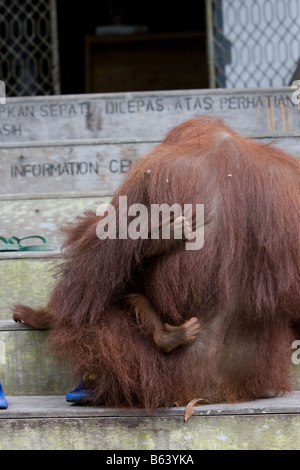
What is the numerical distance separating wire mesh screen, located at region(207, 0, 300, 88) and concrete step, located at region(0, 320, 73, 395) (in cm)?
276

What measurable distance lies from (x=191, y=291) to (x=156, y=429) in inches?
12.4

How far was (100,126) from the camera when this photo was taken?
12.2 feet

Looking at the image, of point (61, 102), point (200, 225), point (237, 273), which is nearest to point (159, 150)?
point (200, 225)

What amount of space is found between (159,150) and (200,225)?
221 millimetres

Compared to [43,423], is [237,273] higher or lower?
higher

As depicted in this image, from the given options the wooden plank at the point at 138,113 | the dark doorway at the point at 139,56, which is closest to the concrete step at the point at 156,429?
the wooden plank at the point at 138,113

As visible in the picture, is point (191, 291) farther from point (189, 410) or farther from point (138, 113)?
point (138, 113)

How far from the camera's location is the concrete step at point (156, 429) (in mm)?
1729

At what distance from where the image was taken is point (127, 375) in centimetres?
179

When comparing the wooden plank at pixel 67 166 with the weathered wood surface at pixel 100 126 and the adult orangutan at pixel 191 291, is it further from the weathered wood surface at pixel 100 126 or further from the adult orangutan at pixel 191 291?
the adult orangutan at pixel 191 291

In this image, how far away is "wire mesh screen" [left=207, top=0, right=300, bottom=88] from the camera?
4773mm

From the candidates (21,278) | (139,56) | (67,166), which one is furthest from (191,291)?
(139,56)

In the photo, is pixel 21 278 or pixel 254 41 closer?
pixel 21 278
